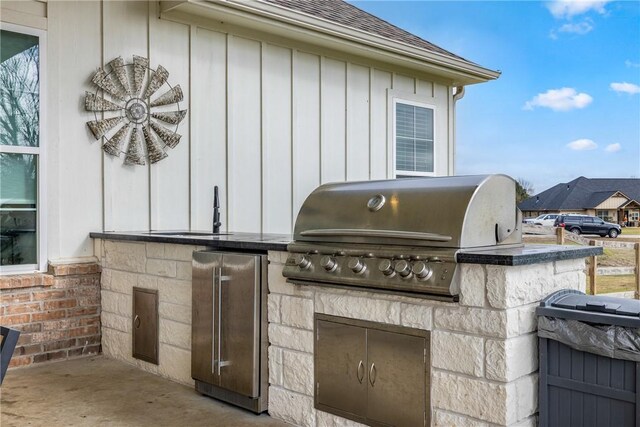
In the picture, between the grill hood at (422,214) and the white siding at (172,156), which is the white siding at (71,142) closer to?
the white siding at (172,156)

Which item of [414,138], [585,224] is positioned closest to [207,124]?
[414,138]

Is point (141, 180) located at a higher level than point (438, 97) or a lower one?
lower

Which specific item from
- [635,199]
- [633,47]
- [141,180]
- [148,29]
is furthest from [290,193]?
[633,47]

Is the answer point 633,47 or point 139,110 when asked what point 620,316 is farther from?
point 633,47

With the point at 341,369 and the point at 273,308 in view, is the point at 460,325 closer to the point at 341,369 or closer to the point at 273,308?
the point at 341,369

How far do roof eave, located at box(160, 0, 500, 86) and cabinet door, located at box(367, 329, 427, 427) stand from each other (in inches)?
139

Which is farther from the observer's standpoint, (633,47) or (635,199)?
(633,47)

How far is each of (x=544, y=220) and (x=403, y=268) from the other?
25.5 feet

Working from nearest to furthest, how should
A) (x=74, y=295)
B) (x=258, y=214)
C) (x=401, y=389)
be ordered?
(x=401, y=389)
(x=74, y=295)
(x=258, y=214)

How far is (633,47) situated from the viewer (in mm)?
13727

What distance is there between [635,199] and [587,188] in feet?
3.18

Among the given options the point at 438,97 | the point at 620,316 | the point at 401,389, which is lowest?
the point at 401,389

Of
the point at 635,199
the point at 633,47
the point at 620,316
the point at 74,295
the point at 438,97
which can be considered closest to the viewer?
the point at 620,316

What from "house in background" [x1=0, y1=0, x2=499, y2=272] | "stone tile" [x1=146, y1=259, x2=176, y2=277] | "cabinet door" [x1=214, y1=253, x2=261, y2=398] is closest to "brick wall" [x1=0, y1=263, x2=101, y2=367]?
"house in background" [x1=0, y1=0, x2=499, y2=272]
